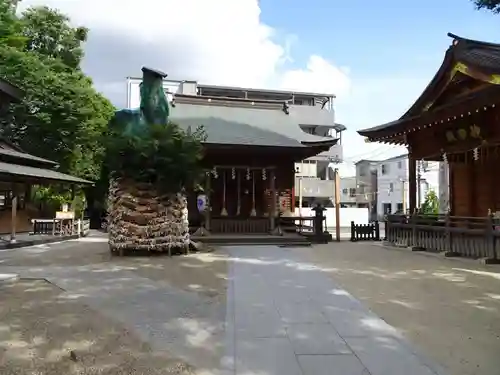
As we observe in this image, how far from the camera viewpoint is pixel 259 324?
16.6ft

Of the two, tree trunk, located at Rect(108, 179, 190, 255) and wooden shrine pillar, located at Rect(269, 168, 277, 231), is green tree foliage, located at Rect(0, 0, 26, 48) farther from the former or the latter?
wooden shrine pillar, located at Rect(269, 168, 277, 231)

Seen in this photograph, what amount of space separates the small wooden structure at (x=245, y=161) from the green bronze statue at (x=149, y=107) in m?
4.04

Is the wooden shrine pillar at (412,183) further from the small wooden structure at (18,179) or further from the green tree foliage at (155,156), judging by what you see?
the small wooden structure at (18,179)

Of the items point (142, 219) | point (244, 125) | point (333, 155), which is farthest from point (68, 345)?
point (333, 155)

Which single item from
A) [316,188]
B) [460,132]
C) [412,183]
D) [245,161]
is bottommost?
[412,183]

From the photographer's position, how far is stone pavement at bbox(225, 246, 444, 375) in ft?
12.5

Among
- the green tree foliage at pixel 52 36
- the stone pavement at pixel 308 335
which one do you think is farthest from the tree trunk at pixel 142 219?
the green tree foliage at pixel 52 36

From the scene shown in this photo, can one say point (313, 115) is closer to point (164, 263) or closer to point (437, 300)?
point (164, 263)

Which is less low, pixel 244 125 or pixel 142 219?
pixel 244 125

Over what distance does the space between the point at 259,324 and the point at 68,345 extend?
6.64ft

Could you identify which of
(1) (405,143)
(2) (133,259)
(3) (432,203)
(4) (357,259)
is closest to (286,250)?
(4) (357,259)

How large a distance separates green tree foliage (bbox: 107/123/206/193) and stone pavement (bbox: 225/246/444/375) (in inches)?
177

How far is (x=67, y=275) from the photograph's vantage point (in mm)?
8359

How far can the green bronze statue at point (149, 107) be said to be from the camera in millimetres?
12383
